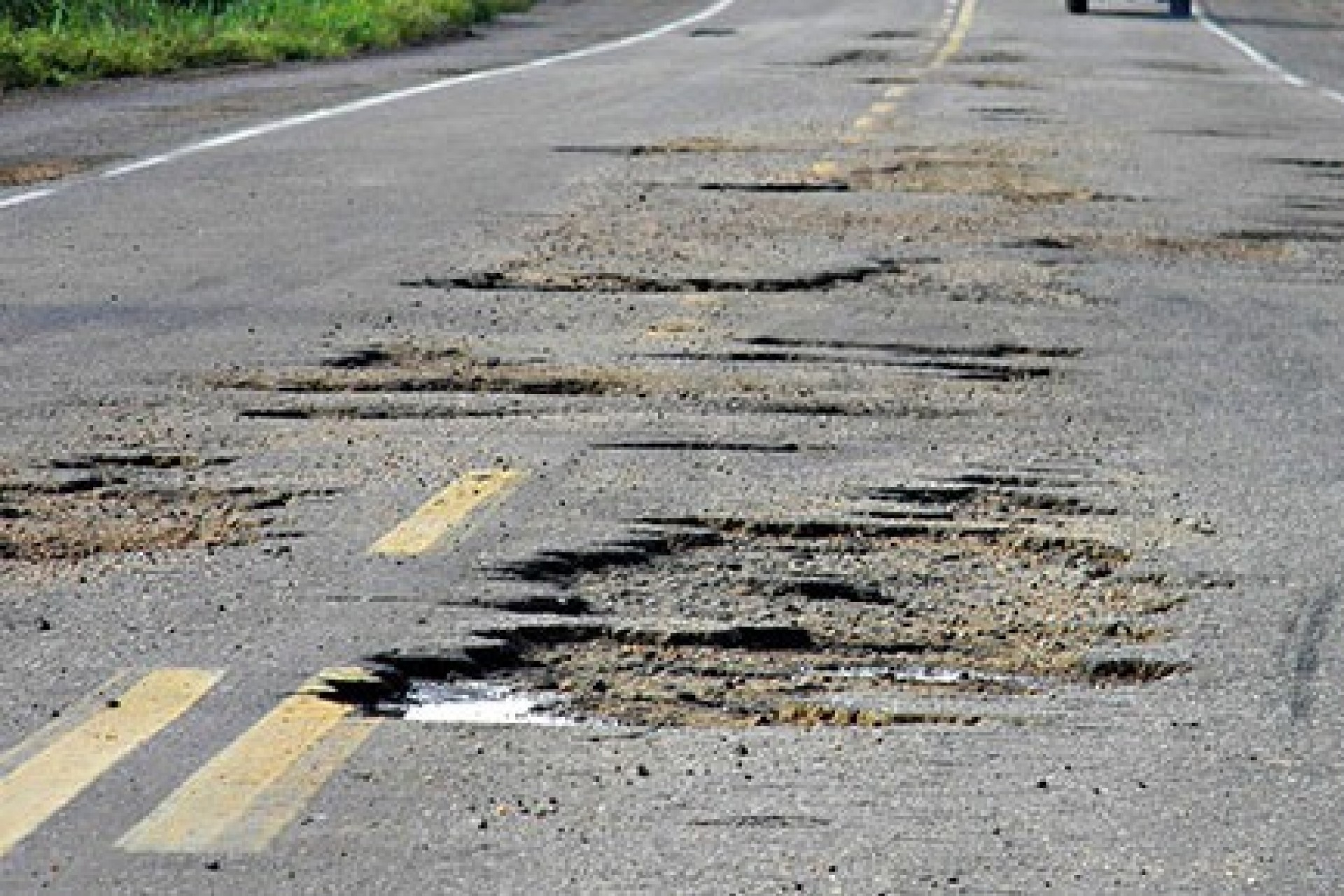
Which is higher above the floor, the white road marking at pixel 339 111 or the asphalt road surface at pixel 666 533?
the asphalt road surface at pixel 666 533

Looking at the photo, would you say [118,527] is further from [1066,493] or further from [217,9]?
[217,9]

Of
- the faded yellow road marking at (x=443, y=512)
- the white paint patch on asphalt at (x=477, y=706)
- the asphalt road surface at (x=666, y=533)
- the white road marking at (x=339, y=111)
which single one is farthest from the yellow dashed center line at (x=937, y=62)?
the white paint patch on asphalt at (x=477, y=706)

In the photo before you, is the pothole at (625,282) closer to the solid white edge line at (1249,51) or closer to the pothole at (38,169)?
the pothole at (38,169)

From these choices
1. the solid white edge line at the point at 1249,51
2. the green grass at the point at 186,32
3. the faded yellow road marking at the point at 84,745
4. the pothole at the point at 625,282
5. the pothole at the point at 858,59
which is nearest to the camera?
the faded yellow road marking at the point at 84,745

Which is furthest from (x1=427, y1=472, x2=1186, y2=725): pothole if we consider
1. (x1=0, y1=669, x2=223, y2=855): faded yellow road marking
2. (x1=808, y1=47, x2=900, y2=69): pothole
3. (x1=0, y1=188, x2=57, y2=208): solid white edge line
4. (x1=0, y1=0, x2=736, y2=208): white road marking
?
(x1=808, y1=47, x2=900, y2=69): pothole

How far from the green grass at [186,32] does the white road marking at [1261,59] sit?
7.33m

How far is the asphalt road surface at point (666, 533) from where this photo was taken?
16.4 ft

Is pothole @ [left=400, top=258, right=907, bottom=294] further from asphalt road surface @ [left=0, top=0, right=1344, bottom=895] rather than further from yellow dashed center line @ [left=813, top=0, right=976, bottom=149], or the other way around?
yellow dashed center line @ [left=813, top=0, right=976, bottom=149]

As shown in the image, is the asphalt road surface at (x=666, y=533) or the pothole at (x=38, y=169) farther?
the pothole at (x=38, y=169)

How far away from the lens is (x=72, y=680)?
5809 millimetres

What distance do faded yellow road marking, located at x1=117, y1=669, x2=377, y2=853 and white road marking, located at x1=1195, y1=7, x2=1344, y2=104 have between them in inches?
812

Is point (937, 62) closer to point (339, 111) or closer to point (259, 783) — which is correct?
point (339, 111)

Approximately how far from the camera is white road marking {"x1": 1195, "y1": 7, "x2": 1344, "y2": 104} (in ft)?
88.7

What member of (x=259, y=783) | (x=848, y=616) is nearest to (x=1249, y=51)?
(x=848, y=616)
